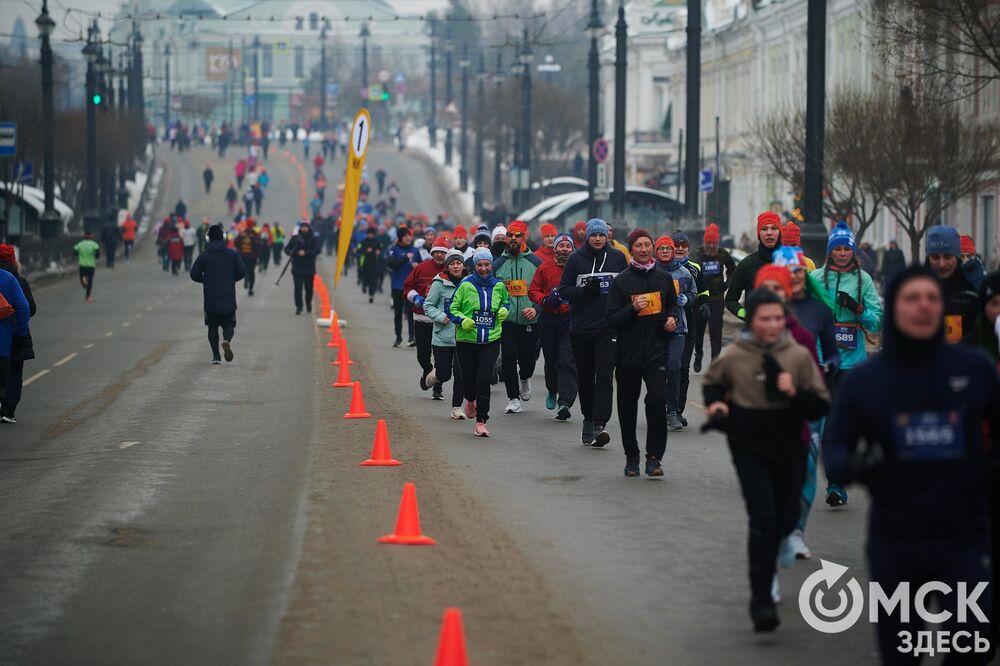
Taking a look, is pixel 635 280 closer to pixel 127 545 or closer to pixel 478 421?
pixel 478 421

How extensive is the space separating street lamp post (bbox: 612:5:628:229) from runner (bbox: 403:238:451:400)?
19856 mm

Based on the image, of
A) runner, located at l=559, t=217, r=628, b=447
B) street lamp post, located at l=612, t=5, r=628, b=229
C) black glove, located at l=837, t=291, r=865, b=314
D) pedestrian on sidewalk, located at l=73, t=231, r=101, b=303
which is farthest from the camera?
pedestrian on sidewalk, located at l=73, t=231, r=101, b=303

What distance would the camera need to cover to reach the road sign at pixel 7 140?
136 ft

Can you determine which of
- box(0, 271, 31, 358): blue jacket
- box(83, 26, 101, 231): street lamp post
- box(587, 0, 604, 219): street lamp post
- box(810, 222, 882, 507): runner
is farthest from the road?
box(83, 26, 101, 231): street lamp post

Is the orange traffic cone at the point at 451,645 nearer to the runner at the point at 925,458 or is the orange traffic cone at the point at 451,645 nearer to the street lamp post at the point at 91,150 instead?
the runner at the point at 925,458

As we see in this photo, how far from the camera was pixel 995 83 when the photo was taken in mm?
39469

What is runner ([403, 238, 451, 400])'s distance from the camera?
1911 cm

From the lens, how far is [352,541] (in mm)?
10305

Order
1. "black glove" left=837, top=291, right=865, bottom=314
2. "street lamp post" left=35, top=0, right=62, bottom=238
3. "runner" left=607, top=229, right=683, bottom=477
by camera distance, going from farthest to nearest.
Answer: "street lamp post" left=35, top=0, right=62, bottom=238, "runner" left=607, top=229, right=683, bottom=477, "black glove" left=837, top=291, right=865, bottom=314

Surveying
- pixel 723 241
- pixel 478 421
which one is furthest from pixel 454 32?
pixel 478 421

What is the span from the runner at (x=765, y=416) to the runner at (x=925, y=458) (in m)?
1.72

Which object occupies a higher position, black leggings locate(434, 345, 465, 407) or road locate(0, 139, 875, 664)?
black leggings locate(434, 345, 465, 407)

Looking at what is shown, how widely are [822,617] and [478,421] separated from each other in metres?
7.50

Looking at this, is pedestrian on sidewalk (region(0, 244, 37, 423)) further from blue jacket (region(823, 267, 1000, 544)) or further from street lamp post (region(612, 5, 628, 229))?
street lamp post (region(612, 5, 628, 229))
